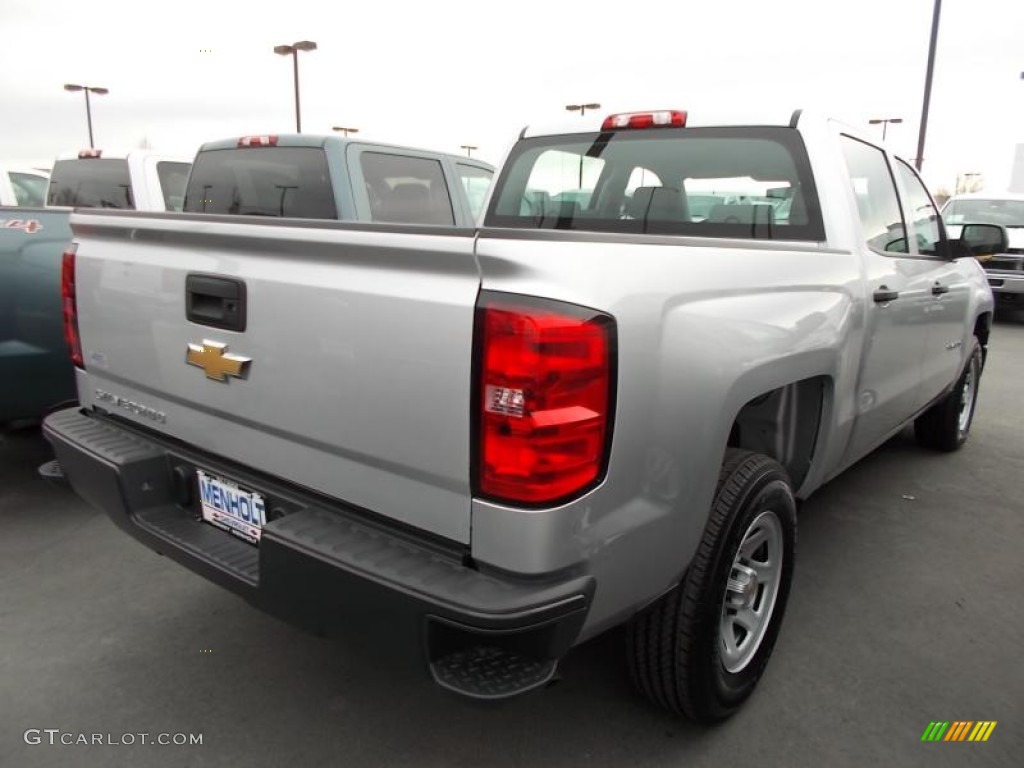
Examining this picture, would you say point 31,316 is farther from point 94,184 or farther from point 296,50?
point 296,50

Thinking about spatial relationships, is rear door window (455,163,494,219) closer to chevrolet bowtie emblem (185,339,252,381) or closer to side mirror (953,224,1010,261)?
side mirror (953,224,1010,261)

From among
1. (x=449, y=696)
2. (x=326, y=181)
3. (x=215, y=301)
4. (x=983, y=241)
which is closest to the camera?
(x=449, y=696)

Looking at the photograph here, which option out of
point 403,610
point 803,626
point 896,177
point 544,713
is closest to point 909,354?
point 896,177

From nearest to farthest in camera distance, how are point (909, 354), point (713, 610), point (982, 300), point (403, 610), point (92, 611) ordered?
point (403, 610)
point (713, 610)
point (92, 611)
point (909, 354)
point (982, 300)

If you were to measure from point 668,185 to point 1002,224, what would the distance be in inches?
452

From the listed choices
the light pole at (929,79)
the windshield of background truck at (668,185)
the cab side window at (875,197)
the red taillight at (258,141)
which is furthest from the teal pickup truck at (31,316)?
the light pole at (929,79)

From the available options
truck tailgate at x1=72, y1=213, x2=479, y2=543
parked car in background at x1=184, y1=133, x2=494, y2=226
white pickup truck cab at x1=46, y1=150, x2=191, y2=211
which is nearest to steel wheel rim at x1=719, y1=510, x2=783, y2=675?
truck tailgate at x1=72, y1=213, x2=479, y2=543

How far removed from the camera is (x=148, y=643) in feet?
8.99

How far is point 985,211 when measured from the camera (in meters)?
12.4

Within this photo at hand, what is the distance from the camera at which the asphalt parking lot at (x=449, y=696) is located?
87.4 inches

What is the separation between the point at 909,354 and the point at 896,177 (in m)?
0.86

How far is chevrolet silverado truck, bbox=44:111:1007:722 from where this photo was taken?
5.23ft

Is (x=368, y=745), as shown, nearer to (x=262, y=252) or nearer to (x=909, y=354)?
(x=262, y=252)

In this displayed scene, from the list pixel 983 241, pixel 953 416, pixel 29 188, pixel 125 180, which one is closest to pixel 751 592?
pixel 983 241
